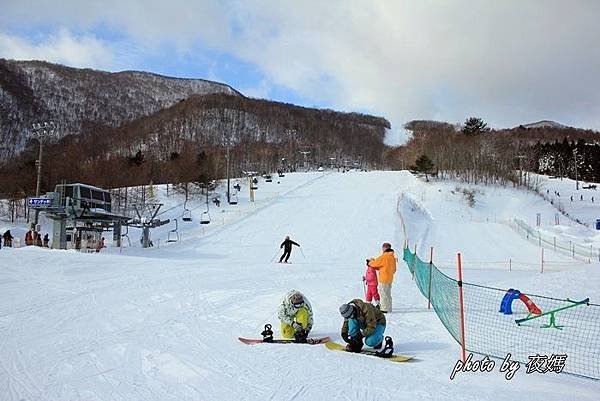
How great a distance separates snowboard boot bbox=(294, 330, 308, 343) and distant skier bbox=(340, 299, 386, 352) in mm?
842

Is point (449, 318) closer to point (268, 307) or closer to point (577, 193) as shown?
point (268, 307)

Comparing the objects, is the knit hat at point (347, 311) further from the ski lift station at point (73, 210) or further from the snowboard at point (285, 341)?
the ski lift station at point (73, 210)

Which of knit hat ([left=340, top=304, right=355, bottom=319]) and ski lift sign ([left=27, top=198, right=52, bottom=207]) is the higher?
ski lift sign ([left=27, top=198, right=52, bottom=207])

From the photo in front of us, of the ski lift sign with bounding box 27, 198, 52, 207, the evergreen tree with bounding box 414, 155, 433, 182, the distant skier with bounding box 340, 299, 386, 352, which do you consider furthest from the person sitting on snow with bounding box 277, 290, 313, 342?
the evergreen tree with bounding box 414, 155, 433, 182

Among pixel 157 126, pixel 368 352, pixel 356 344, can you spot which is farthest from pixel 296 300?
pixel 157 126

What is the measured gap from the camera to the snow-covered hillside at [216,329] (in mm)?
5797

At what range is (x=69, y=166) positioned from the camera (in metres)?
67.4

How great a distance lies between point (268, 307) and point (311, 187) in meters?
45.6

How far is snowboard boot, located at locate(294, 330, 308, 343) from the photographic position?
795 cm

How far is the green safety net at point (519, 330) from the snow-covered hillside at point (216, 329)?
48cm

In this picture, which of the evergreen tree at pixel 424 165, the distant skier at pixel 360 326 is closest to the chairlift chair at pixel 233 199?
the evergreen tree at pixel 424 165

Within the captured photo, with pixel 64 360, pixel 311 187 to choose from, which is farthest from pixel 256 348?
pixel 311 187

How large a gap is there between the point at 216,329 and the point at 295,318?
1797mm

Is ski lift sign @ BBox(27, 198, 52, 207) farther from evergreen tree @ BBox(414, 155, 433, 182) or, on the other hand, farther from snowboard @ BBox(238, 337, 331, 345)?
evergreen tree @ BBox(414, 155, 433, 182)
